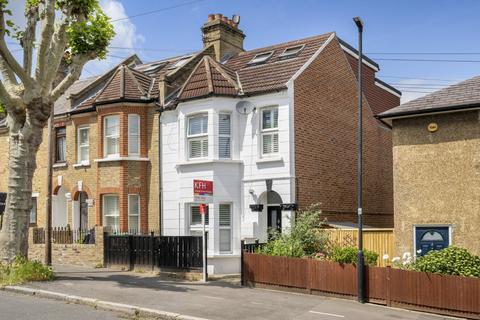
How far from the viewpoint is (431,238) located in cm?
1627

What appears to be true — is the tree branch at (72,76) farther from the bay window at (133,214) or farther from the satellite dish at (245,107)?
the bay window at (133,214)

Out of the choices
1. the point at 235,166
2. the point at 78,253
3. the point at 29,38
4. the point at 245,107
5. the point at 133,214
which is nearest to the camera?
the point at 29,38

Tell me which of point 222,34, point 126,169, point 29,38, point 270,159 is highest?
point 222,34

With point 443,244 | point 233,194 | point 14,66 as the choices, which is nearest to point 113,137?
point 233,194

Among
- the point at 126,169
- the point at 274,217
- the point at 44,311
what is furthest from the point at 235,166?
the point at 44,311

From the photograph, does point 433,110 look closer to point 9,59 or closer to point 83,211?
point 9,59

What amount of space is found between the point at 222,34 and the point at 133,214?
8.65m

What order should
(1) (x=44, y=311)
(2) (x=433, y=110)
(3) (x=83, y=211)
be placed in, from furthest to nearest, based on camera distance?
(3) (x=83, y=211) → (2) (x=433, y=110) → (1) (x=44, y=311)

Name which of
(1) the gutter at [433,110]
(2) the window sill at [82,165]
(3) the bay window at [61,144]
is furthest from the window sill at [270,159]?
(3) the bay window at [61,144]

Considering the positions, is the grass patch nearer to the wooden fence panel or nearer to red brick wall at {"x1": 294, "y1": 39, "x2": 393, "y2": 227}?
the wooden fence panel

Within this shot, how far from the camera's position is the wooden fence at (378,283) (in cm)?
1252

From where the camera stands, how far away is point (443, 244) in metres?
16.0

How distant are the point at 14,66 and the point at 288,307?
9353 millimetres

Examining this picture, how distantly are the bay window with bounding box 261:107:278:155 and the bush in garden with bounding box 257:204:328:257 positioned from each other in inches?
Answer: 137
